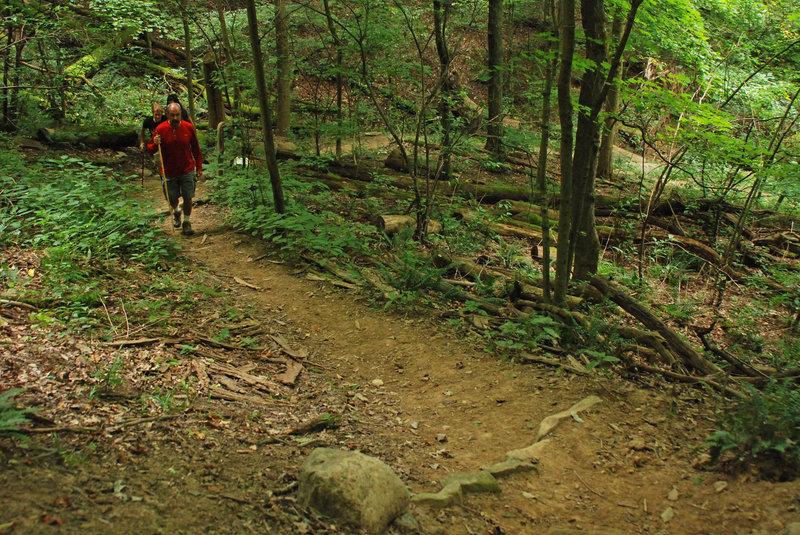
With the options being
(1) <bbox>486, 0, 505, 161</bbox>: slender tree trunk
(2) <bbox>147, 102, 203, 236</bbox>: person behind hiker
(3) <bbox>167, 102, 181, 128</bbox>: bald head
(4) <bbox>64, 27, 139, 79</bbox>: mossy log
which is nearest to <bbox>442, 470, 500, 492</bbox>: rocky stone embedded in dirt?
(2) <bbox>147, 102, 203, 236</bbox>: person behind hiker

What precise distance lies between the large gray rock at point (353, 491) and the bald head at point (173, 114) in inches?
269

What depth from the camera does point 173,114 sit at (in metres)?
7.89

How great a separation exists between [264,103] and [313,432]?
5.59 m

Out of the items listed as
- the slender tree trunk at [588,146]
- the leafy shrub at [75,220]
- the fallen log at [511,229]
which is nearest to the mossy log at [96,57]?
the leafy shrub at [75,220]

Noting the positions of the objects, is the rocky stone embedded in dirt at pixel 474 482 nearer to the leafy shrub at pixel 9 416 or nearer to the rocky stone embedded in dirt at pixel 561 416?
the rocky stone embedded in dirt at pixel 561 416

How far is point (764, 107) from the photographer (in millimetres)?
11023

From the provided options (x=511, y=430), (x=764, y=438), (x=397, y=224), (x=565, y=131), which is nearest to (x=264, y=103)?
(x=397, y=224)

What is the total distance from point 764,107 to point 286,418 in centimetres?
1266

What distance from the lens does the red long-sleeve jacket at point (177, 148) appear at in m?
7.89

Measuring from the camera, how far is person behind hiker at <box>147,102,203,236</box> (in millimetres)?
7887

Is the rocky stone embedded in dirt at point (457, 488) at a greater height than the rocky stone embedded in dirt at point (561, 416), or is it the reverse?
the rocky stone embedded in dirt at point (457, 488)

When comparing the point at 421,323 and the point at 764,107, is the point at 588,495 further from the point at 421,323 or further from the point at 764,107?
the point at 764,107

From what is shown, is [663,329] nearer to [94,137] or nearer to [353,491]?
[353,491]

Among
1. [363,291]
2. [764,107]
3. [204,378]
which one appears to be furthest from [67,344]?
[764,107]
